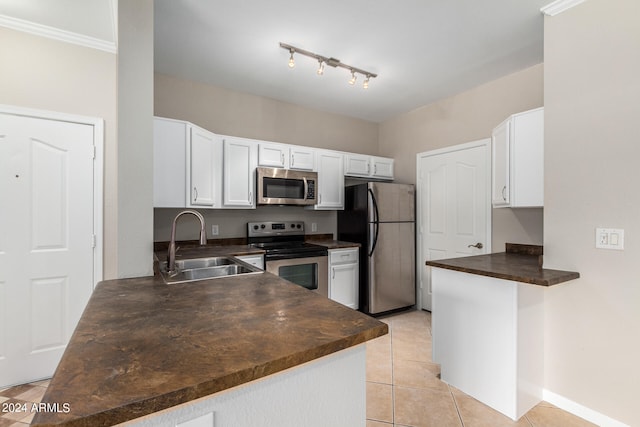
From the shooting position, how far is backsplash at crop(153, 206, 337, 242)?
2.95m

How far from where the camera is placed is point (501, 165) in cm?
247

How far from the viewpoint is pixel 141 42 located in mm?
1671

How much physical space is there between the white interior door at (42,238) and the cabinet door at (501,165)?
11.0ft

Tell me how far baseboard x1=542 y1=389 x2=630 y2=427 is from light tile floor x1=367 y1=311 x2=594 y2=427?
3cm

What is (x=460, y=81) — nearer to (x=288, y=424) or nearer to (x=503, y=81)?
(x=503, y=81)

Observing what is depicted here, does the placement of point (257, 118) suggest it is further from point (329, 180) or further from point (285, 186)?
point (329, 180)

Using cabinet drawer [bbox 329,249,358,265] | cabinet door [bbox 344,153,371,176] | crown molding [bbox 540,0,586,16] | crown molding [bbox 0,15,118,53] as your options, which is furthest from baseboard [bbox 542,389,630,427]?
crown molding [bbox 0,15,118,53]

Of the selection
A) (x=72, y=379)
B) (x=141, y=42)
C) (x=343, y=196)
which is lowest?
(x=72, y=379)

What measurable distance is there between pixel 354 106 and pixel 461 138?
1393mm

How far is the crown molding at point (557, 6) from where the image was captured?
6.15 feet

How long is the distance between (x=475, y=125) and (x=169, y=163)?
320cm

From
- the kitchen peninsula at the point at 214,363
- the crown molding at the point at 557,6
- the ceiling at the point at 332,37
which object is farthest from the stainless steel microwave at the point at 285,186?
the crown molding at the point at 557,6

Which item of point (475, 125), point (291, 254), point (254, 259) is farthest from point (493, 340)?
point (475, 125)

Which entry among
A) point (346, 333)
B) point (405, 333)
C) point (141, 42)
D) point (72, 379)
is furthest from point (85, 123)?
point (405, 333)
